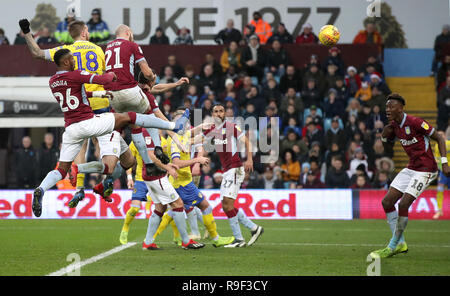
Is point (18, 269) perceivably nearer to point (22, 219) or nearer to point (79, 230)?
point (79, 230)

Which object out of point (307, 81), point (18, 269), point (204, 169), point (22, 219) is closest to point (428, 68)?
point (307, 81)

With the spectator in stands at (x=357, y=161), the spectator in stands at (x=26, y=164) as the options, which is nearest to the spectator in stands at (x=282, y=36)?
the spectator in stands at (x=357, y=161)

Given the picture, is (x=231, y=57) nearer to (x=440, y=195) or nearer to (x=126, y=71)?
(x=440, y=195)

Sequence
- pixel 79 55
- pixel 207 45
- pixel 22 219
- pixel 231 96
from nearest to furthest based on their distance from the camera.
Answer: pixel 79 55
pixel 22 219
pixel 231 96
pixel 207 45

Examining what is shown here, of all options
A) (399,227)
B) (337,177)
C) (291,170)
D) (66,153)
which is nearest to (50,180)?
(66,153)

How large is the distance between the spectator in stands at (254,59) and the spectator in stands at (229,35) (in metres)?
0.53

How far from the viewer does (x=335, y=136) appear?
22.0 m

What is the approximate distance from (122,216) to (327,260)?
1040 cm

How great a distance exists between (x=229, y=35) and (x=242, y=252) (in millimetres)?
12340

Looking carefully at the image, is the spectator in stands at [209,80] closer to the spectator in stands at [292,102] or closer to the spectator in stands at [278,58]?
the spectator in stands at [278,58]

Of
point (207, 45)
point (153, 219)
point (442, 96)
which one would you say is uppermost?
point (207, 45)

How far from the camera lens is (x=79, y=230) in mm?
17250

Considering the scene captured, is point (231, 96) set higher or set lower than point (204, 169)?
higher

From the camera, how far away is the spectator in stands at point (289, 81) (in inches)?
910
